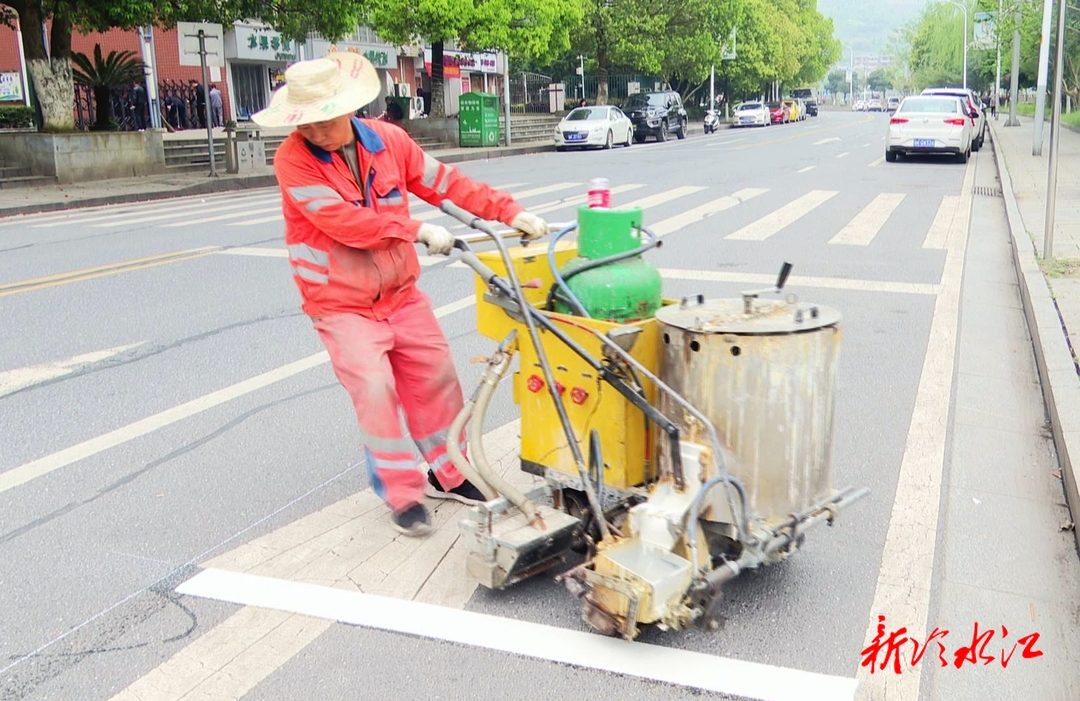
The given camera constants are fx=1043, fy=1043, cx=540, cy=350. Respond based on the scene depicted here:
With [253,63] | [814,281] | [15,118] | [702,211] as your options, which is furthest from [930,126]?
[253,63]

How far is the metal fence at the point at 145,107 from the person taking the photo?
1065 inches

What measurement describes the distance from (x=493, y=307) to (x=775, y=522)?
1285 mm

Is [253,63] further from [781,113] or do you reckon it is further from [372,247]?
[372,247]

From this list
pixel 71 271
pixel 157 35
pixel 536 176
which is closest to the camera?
pixel 71 271

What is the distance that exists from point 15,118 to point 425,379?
26153 mm

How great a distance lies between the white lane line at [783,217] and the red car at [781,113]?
4644 cm

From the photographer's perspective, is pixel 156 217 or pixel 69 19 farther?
pixel 69 19

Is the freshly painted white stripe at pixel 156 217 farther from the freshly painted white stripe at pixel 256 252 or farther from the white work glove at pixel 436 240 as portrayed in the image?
the white work glove at pixel 436 240

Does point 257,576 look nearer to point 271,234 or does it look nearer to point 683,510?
point 683,510

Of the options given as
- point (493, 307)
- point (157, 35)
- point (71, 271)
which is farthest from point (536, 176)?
point (157, 35)

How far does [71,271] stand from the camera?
962 cm

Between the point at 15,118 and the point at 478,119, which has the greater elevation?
the point at 15,118

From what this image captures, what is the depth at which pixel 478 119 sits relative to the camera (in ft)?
99.2

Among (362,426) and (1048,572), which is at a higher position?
(362,426)
